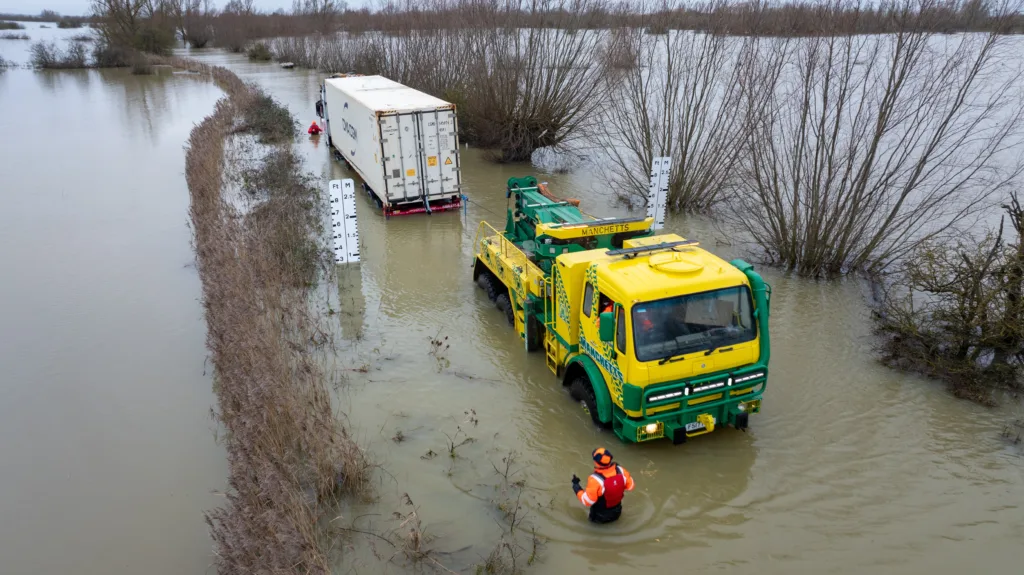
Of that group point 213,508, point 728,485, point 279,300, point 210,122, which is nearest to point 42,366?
point 279,300

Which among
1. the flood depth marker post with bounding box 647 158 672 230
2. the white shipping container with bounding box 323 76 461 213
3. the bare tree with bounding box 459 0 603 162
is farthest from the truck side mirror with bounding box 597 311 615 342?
the bare tree with bounding box 459 0 603 162

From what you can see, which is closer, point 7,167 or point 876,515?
point 876,515

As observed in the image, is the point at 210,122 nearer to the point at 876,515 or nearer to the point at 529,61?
the point at 529,61

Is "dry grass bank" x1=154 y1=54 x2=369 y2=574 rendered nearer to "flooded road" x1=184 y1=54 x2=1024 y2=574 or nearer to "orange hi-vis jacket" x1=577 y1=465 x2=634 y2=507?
"flooded road" x1=184 y1=54 x2=1024 y2=574

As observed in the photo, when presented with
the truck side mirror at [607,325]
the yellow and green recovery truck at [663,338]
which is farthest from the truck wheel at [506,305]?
the truck side mirror at [607,325]

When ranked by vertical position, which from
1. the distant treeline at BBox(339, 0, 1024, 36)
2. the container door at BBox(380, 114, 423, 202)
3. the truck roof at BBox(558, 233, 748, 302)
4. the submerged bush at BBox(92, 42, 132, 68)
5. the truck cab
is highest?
the submerged bush at BBox(92, 42, 132, 68)

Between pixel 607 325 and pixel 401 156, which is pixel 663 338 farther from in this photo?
pixel 401 156

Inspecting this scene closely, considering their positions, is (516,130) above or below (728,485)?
above
